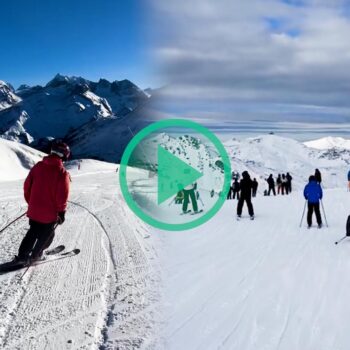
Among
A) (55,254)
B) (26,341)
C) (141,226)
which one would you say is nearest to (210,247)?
(141,226)

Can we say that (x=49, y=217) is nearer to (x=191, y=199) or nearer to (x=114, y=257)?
(x=114, y=257)

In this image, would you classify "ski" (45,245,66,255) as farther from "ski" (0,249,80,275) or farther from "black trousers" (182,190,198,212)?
"black trousers" (182,190,198,212)

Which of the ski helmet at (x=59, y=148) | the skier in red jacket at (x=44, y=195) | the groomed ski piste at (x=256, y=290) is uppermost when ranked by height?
the ski helmet at (x=59, y=148)

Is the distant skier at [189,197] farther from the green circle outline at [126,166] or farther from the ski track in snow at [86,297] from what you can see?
the ski track in snow at [86,297]

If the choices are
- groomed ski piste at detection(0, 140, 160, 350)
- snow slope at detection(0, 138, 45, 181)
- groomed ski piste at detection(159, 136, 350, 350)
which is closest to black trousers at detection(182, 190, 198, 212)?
groomed ski piste at detection(159, 136, 350, 350)

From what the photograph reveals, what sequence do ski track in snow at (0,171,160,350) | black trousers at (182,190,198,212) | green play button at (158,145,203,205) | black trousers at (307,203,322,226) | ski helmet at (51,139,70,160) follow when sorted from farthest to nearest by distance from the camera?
black trousers at (182,190,198,212)
black trousers at (307,203,322,226)
green play button at (158,145,203,205)
ski helmet at (51,139,70,160)
ski track in snow at (0,171,160,350)

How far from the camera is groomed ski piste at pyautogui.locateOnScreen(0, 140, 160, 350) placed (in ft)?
13.0

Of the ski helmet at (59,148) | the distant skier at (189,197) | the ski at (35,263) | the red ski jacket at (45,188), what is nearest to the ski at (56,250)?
the ski at (35,263)

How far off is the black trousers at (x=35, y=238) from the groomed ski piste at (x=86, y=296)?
24cm

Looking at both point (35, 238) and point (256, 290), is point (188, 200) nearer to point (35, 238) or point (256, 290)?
point (35, 238)

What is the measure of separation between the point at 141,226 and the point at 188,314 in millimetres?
5624

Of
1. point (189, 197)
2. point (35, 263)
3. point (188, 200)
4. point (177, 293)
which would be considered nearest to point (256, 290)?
point (177, 293)

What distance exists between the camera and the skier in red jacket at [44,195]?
20.7ft

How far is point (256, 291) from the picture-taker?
5.53 metres
